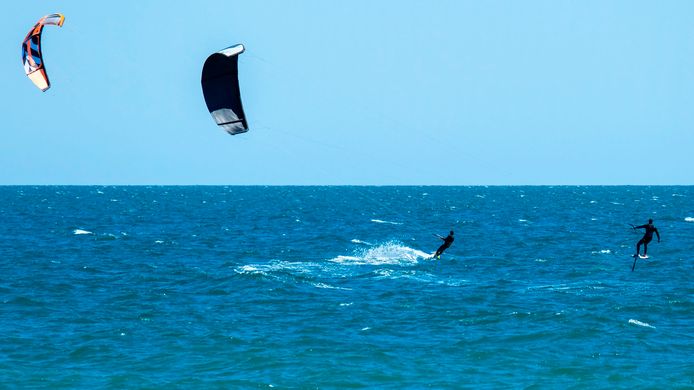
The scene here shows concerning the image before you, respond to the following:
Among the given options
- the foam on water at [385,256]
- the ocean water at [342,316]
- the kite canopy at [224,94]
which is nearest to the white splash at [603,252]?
the ocean water at [342,316]

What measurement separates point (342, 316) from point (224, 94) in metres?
9.72

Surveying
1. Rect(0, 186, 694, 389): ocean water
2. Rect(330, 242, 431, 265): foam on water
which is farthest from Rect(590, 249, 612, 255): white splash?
Rect(330, 242, 431, 265): foam on water

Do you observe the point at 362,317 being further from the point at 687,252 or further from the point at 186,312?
the point at 687,252

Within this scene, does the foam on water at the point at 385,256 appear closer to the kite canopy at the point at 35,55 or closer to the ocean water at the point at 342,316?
the ocean water at the point at 342,316

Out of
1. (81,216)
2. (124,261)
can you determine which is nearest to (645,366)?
(124,261)

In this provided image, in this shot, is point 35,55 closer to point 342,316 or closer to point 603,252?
point 342,316

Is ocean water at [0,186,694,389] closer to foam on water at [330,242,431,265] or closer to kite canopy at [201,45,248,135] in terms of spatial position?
foam on water at [330,242,431,265]

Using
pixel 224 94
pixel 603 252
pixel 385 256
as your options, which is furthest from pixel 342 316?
pixel 603 252

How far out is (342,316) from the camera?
3288cm

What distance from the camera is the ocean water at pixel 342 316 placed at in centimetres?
2492

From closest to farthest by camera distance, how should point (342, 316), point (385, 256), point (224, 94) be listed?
point (224, 94) → point (342, 316) → point (385, 256)

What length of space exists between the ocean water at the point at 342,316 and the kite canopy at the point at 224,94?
7.20 m

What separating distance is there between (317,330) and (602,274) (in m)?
21.0

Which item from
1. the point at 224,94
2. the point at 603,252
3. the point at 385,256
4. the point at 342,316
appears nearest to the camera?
the point at 224,94
